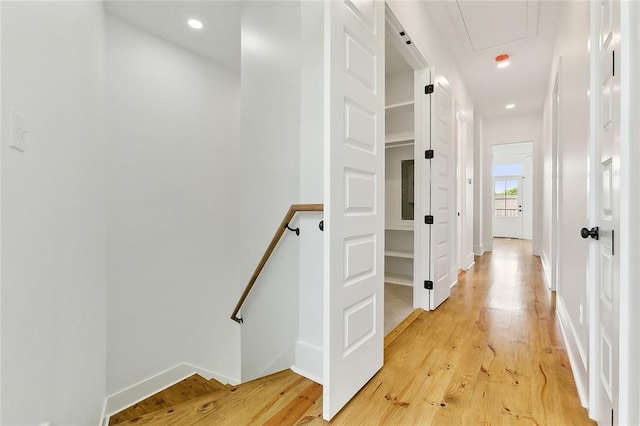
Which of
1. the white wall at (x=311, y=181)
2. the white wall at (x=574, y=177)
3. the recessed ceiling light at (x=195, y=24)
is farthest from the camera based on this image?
Answer: the recessed ceiling light at (x=195, y=24)

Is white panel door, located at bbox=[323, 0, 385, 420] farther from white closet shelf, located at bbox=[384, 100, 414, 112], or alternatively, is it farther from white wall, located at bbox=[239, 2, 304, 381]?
white closet shelf, located at bbox=[384, 100, 414, 112]

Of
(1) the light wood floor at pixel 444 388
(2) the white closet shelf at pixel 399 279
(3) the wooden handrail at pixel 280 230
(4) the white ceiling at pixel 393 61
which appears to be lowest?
(1) the light wood floor at pixel 444 388

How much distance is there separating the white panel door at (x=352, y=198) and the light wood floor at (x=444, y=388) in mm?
178

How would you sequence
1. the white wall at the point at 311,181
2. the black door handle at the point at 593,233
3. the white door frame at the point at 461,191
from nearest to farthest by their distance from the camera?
the black door handle at the point at 593,233
the white wall at the point at 311,181
the white door frame at the point at 461,191

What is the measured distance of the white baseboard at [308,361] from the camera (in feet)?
5.63

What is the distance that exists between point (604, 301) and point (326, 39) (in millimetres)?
1736

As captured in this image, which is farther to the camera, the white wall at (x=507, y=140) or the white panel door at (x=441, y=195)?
the white wall at (x=507, y=140)

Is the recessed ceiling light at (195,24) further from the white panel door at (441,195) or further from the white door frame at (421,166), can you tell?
the white panel door at (441,195)

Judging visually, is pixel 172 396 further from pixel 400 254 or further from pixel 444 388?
pixel 400 254

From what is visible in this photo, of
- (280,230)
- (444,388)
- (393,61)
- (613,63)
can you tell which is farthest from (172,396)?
(393,61)

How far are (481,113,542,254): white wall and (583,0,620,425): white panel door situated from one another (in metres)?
5.04

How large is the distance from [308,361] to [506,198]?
10.2 m

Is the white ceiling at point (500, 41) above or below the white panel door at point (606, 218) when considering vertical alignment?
above

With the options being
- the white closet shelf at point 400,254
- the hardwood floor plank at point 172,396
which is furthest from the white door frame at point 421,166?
the hardwood floor plank at point 172,396
